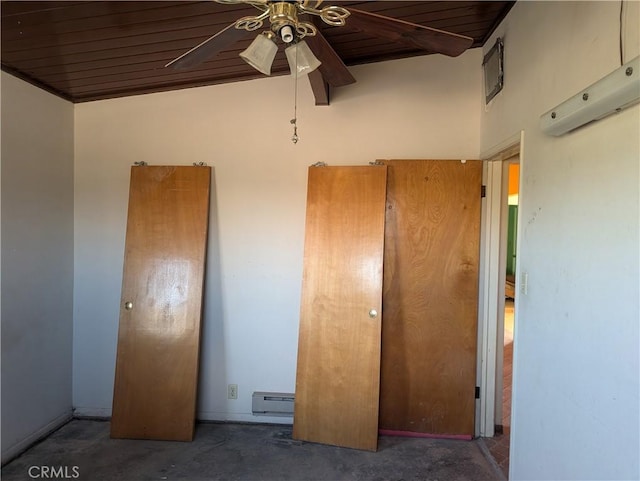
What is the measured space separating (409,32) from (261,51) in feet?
1.70

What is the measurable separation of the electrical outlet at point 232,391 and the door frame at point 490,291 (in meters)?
1.73

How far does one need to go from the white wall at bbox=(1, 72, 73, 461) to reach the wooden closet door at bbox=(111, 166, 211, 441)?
18.8 inches

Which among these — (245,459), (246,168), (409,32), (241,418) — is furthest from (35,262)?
(409,32)

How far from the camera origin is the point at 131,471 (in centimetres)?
208

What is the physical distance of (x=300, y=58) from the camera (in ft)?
4.33

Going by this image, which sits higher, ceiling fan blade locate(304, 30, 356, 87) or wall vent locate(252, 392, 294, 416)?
ceiling fan blade locate(304, 30, 356, 87)

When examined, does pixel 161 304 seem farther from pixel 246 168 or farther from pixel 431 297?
pixel 431 297

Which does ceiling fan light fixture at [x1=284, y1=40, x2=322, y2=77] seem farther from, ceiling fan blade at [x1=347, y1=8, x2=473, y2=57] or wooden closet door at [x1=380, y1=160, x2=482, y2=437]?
wooden closet door at [x1=380, y1=160, x2=482, y2=437]

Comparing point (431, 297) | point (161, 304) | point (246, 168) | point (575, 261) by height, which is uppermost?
point (246, 168)

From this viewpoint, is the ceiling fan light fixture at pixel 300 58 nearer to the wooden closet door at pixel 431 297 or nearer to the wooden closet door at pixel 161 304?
the wooden closet door at pixel 431 297

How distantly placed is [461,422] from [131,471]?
2.13 metres

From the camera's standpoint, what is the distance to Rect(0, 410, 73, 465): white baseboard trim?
7.01 feet

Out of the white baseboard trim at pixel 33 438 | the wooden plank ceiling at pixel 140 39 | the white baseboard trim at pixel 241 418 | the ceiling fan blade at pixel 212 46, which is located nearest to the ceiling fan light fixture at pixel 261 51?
the ceiling fan blade at pixel 212 46
